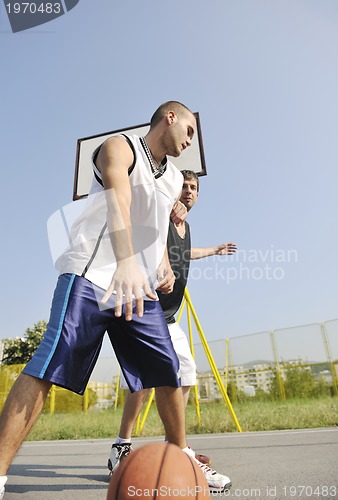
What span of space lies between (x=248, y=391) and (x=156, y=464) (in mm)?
10612

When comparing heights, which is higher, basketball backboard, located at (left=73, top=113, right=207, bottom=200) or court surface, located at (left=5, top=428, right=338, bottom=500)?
basketball backboard, located at (left=73, top=113, right=207, bottom=200)

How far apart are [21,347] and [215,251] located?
89.1 feet

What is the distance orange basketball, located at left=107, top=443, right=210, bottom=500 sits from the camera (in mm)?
1198

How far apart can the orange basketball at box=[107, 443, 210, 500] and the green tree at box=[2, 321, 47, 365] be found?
90.9 ft

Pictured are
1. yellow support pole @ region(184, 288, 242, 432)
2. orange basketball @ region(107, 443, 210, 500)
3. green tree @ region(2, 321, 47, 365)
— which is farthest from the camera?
green tree @ region(2, 321, 47, 365)

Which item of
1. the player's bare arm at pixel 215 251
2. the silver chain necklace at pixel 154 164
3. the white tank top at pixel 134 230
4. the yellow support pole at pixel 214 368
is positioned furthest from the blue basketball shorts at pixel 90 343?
the yellow support pole at pixel 214 368

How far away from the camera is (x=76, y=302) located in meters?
1.62

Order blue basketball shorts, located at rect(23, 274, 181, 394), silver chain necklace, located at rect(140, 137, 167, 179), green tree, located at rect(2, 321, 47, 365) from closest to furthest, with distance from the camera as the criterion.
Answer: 1. blue basketball shorts, located at rect(23, 274, 181, 394)
2. silver chain necklace, located at rect(140, 137, 167, 179)
3. green tree, located at rect(2, 321, 47, 365)

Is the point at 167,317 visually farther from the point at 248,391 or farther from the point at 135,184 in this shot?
the point at 248,391

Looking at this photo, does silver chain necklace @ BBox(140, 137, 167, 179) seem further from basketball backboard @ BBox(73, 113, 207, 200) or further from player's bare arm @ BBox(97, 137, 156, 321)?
basketball backboard @ BBox(73, 113, 207, 200)

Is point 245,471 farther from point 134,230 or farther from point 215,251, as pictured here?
point 215,251

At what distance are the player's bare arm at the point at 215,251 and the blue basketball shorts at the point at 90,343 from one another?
1.69 m

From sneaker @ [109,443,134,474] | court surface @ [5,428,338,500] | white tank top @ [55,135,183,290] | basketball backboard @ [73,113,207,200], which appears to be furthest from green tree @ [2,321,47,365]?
white tank top @ [55,135,183,290]

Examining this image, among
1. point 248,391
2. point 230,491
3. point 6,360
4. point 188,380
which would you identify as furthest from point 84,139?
point 6,360
